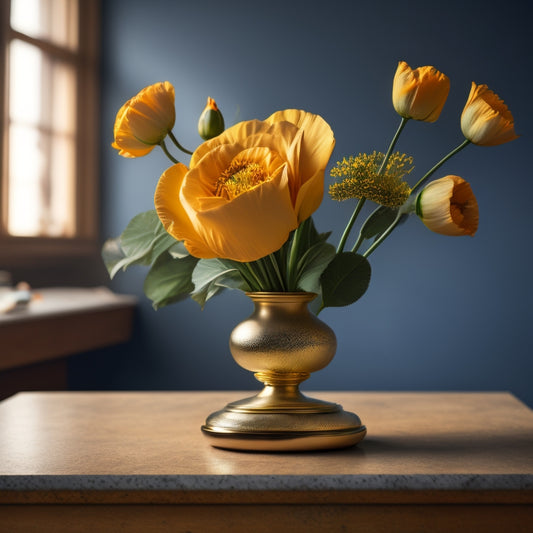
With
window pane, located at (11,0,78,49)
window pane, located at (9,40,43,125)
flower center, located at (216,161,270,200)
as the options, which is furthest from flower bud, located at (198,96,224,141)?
window pane, located at (11,0,78,49)

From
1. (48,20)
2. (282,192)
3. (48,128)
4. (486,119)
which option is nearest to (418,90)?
(486,119)

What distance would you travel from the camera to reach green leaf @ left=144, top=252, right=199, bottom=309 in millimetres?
814

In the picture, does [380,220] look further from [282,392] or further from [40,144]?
[40,144]

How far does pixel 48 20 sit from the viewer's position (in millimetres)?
3459

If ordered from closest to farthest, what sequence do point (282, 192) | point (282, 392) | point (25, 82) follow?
point (282, 192) < point (282, 392) < point (25, 82)

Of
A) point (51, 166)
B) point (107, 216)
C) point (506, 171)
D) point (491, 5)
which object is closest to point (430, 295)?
point (506, 171)

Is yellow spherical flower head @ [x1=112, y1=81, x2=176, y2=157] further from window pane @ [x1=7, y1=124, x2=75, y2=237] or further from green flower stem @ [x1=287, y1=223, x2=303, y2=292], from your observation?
window pane @ [x1=7, y1=124, x2=75, y2=237]

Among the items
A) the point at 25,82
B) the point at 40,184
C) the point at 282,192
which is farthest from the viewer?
the point at 40,184

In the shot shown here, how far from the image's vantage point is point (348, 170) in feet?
2.29

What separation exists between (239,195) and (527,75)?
3273 millimetres

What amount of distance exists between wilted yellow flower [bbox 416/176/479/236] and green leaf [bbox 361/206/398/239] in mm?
62

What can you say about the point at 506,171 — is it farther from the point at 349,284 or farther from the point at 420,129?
the point at 349,284

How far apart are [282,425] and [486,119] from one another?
35 cm

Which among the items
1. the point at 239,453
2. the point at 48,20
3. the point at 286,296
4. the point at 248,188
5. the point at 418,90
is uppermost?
the point at 48,20
